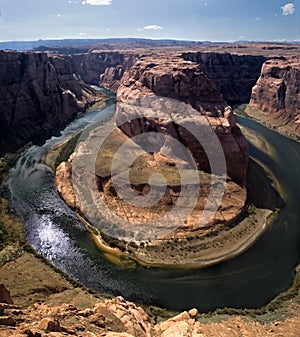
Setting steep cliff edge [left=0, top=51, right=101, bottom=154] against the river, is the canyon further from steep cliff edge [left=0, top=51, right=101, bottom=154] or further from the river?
the river

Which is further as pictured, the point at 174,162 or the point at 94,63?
the point at 94,63

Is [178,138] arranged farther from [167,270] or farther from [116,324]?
[116,324]

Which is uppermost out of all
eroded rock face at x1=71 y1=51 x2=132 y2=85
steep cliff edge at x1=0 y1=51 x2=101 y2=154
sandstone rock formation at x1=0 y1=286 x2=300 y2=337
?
eroded rock face at x1=71 y1=51 x2=132 y2=85

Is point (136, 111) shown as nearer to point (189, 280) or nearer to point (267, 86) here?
point (189, 280)

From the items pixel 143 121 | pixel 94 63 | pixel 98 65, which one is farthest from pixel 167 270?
pixel 94 63

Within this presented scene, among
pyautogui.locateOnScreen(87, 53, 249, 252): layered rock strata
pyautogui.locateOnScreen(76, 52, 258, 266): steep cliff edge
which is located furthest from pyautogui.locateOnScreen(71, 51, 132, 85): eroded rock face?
pyautogui.locateOnScreen(87, 53, 249, 252): layered rock strata

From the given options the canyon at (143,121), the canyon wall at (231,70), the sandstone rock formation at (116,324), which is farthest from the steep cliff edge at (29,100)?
the sandstone rock formation at (116,324)
